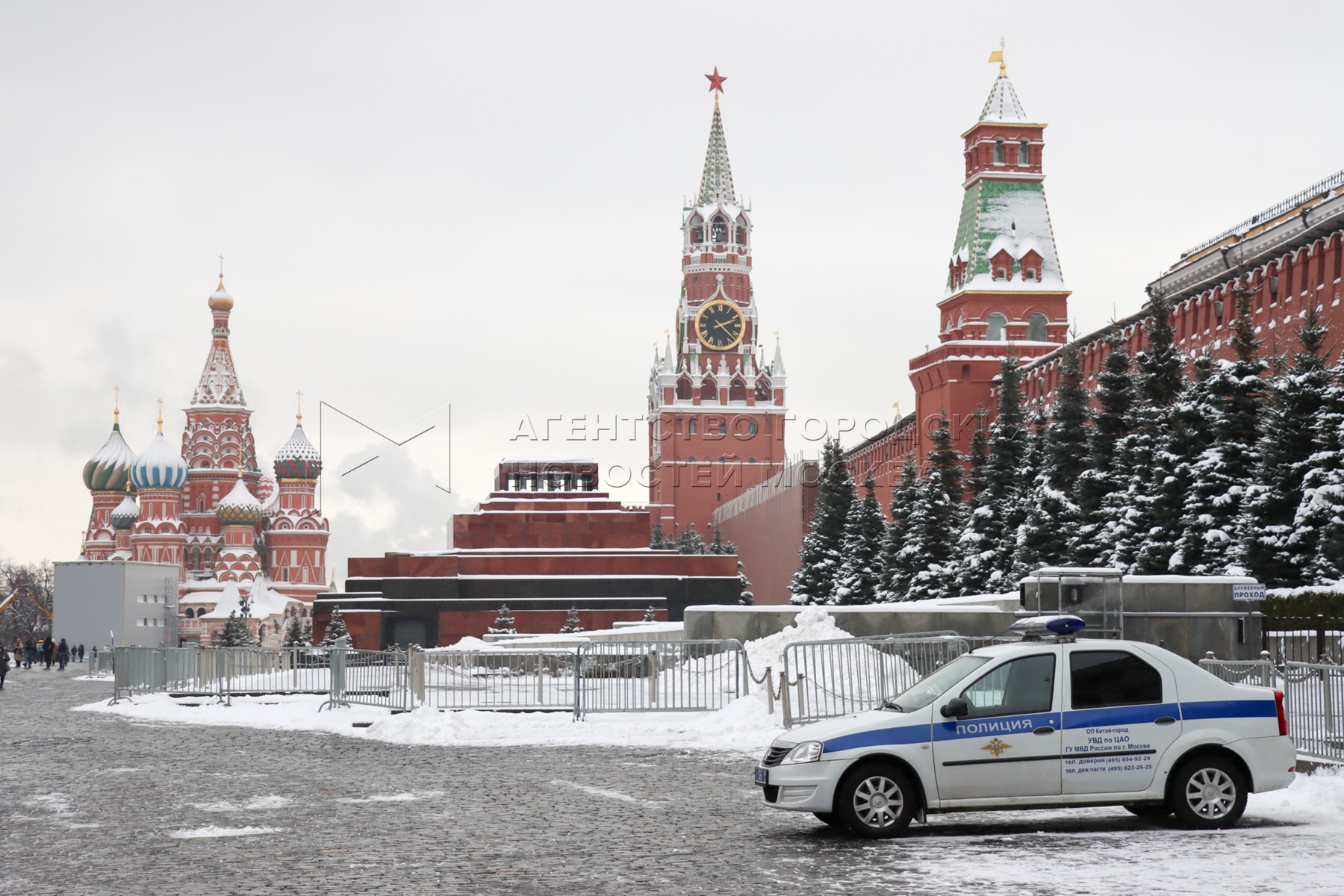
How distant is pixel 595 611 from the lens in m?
62.3

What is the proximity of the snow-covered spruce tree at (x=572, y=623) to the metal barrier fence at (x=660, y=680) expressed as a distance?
111 feet

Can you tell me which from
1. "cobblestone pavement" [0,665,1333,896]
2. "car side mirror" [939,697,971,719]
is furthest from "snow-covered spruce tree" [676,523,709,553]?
"car side mirror" [939,697,971,719]

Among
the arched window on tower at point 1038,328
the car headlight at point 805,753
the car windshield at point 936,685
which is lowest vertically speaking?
the car headlight at point 805,753

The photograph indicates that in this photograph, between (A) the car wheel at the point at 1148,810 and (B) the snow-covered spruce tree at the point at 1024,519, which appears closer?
(A) the car wheel at the point at 1148,810

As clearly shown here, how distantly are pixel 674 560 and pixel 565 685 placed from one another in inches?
1619

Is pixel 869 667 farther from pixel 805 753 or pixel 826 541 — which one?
pixel 826 541

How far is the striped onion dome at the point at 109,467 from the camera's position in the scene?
123750 millimetres

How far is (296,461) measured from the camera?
118375mm

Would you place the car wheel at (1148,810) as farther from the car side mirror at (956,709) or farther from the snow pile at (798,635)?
the snow pile at (798,635)

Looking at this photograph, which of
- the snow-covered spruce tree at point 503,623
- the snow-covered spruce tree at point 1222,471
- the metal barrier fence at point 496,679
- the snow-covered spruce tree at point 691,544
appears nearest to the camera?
the metal barrier fence at point 496,679

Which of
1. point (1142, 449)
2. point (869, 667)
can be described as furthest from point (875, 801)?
point (1142, 449)

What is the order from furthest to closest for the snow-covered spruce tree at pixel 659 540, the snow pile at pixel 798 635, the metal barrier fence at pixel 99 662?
the snow-covered spruce tree at pixel 659 540
the metal barrier fence at pixel 99 662
the snow pile at pixel 798 635

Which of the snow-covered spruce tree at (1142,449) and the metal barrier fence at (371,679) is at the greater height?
the snow-covered spruce tree at (1142,449)

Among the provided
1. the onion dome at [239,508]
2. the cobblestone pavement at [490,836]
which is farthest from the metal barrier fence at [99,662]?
the onion dome at [239,508]
